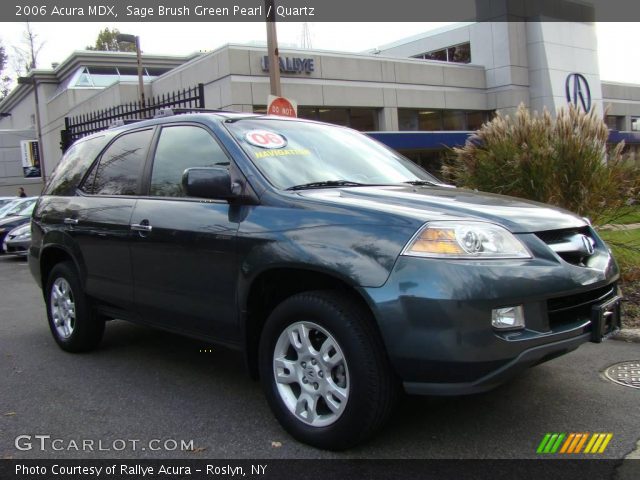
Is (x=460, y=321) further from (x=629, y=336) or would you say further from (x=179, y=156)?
(x=629, y=336)

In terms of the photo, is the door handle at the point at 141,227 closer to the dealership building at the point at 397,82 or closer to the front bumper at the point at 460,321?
the front bumper at the point at 460,321

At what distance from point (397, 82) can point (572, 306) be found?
67.9 ft

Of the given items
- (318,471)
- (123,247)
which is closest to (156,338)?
(123,247)

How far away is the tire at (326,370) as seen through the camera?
112 inches

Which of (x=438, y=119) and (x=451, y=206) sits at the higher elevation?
(x=438, y=119)

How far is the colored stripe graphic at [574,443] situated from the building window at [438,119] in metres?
20.9

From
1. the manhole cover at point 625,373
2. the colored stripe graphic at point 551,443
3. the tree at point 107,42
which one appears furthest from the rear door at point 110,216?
the tree at point 107,42

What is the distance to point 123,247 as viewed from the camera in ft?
14.1

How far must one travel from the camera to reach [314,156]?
12.9 feet

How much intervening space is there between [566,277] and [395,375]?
0.98 metres

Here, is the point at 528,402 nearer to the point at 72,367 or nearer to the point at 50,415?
the point at 50,415

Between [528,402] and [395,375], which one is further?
[528,402]

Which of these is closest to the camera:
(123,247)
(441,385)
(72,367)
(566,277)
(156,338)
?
(441,385)

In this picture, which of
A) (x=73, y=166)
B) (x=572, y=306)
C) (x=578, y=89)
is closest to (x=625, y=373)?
(x=572, y=306)
